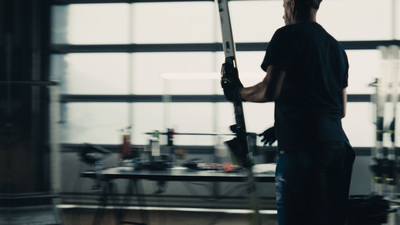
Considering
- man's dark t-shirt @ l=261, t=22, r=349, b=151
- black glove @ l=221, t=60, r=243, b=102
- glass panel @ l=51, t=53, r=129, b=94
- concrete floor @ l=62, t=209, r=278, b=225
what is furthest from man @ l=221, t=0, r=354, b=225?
glass panel @ l=51, t=53, r=129, b=94

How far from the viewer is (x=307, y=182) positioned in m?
1.46

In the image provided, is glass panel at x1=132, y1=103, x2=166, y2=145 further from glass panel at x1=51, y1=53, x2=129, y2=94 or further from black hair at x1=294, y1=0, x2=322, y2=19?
black hair at x1=294, y1=0, x2=322, y2=19

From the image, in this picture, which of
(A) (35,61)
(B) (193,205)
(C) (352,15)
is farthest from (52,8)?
(C) (352,15)

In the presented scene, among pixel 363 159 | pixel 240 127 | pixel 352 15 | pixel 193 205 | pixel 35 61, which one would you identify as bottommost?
pixel 193 205

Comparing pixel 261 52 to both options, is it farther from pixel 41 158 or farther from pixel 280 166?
pixel 280 166

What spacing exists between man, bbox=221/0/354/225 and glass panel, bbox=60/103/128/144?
4492 mm

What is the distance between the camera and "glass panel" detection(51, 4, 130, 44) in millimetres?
5848

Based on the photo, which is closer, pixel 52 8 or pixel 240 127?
pixel 240 127

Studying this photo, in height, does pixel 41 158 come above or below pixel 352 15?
below

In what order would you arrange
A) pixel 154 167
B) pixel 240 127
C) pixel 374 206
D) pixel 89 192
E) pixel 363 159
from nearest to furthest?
pixel 240 127 < pixel 374 206 < pixel 154 167 < pixel 363 159 < pixel 89 192

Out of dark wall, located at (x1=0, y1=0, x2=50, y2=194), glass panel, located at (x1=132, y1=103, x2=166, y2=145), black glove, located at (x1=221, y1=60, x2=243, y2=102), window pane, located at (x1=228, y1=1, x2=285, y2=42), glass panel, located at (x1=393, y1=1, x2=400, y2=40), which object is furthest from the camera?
glass panel, located at (x1=132, y1=103, x2=166, y2=145)

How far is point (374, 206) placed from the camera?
2.29 m

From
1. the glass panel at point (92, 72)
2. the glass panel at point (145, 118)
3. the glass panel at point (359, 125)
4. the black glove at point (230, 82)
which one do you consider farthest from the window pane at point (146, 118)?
the black glove at point (230, 82)

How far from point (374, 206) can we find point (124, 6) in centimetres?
437
